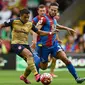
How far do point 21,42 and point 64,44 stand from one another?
958 cm

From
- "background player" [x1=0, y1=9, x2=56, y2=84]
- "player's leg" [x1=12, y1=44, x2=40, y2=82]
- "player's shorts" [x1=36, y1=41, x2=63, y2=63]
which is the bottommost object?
"player's shorts" [x1=36, y1=41, x2=63, y2=63]

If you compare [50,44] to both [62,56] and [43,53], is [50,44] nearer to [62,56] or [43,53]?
[43,53]

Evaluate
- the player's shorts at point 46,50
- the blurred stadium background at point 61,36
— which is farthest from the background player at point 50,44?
the blurred stadium background at point 61,36

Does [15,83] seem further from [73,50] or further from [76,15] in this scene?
[76,15]

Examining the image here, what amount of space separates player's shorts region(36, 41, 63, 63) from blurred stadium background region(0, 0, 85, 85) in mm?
3258

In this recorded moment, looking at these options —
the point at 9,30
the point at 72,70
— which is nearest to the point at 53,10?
the point at 72,70

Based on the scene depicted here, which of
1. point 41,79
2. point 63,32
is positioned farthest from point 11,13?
point 41,79

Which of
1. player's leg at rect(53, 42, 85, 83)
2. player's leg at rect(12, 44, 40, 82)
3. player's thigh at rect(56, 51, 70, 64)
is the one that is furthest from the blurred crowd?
player's leg at rect(12, 44, 40, 82)

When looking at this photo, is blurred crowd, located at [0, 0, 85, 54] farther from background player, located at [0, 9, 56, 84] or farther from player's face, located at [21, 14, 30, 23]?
player's face, located at [21, 14, 30, 23]

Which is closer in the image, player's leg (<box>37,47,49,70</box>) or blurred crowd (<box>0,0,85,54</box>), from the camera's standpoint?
player's leg (<box>37,47,49,70</box>)

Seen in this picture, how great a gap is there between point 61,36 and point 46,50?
415 inches

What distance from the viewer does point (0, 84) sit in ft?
42.9

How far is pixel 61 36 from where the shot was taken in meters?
24.3

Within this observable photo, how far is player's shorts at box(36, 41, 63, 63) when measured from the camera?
13.5 meters
